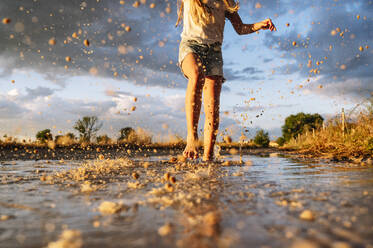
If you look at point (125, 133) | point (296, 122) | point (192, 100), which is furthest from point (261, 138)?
point (192, 100)

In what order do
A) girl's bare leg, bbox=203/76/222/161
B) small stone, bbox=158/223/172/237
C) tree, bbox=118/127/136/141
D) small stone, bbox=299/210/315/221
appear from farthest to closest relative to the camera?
tree, bbox=118/127/136/141
girl's bare leg, bbox=203/76/222/161
small stone, bbox=299/210/315/221
small stone, bbox=158/223/172/237

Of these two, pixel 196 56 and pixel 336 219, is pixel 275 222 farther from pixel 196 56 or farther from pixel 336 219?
pixel 196 56

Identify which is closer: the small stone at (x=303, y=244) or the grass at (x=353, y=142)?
the small stone at (x=303, y=244)

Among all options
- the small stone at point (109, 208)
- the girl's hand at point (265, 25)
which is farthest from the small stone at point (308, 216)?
the girl's hand at point (265, 25)

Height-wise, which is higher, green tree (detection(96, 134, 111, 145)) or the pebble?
green tree (detection(96, 134, 111, 145))

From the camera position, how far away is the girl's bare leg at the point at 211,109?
380 centimetres

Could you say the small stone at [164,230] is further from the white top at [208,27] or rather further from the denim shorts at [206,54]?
the white top at [208,27]

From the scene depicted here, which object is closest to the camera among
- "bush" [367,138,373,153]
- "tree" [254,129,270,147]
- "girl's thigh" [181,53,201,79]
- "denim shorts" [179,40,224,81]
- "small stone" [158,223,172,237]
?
"small stone" [158,223,172,237]

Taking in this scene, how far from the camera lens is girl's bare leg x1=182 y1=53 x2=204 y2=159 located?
137 inches

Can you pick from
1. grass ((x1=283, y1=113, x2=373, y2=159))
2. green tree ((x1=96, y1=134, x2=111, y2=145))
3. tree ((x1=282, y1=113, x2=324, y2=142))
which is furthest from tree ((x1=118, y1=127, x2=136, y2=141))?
tree ((x1=282, y1=113, x2=324, y2=142))

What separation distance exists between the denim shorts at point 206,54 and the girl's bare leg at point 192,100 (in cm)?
10

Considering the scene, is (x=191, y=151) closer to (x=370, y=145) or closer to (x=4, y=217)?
(x=4, y=217)

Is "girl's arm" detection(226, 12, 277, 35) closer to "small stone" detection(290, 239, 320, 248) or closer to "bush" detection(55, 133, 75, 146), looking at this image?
"small stone" detection(290, 239, 320, 248)

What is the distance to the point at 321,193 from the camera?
1.43m
